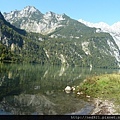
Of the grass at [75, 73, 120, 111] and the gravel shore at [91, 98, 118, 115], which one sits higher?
the grass at [75, 73, 120, 111]

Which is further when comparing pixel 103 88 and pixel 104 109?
pixel 103 88

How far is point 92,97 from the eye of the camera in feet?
131

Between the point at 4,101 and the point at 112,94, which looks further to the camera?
the point at 112,94

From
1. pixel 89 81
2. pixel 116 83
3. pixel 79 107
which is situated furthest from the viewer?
pixel 89 81

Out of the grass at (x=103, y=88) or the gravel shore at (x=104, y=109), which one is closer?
the gravel shore at (x=104, y=109)

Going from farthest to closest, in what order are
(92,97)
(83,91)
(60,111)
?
(83,91)
(92,97)
(60,111)

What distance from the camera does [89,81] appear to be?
5288cm

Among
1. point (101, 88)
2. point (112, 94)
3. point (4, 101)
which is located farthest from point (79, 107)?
point (101, 88)

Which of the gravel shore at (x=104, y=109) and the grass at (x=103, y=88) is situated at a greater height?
the grass at (x=103, y=88)

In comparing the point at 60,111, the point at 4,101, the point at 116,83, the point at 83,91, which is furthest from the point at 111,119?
the point at 116,83

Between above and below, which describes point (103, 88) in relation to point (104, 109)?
above

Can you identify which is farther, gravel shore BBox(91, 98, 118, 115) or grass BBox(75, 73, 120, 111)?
grass BBox(75, 73, 120, 111)

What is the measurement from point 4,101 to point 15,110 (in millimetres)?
5751

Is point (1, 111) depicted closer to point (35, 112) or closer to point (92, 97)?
point (35, 112)
